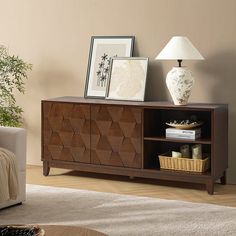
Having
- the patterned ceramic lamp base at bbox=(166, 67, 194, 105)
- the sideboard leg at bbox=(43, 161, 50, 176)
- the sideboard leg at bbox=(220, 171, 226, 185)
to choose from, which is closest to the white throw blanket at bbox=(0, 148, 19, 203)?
the sideboard leg at bbox=(43, 161, 50, 176)

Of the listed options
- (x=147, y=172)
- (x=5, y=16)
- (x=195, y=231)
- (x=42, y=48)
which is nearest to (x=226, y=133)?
(x=147, y=172)

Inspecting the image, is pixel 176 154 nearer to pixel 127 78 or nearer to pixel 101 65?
pixel 127 78

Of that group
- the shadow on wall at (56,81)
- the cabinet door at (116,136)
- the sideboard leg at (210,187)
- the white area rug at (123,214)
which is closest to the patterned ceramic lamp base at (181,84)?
the cabinet door at (116,136)

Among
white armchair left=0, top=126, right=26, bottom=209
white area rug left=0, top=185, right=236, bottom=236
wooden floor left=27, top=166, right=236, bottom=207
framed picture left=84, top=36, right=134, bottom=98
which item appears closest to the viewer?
white area rug left=0, top=185, right=236, bottom=236

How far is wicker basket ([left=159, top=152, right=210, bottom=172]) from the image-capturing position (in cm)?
482

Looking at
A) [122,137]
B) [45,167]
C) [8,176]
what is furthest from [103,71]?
[8,176]

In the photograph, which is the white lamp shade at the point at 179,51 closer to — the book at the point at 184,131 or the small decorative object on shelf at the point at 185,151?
the book at the point at 184,131

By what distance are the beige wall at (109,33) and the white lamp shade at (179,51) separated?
0.98 ft

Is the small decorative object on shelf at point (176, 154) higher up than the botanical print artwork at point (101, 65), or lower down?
lower down

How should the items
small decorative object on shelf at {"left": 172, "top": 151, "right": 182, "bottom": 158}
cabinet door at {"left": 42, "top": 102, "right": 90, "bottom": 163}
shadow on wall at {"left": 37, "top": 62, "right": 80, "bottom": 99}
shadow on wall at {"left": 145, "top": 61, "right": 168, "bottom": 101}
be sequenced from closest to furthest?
small decorative object on shelf at {"left": 172, "top": 151, "right": 182, "bottom": 158} → cabinet door at {"left": 42, "top": 102, "right": 90, "bottom": 163} → shadow on wall at {"left": 145, "top": 61, "right": 168, "bottom": 101} → shadow on wall at {"left": 37, "top": 62, "right": 80, "bottom": 99}

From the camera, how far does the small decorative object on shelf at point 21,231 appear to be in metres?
2.52

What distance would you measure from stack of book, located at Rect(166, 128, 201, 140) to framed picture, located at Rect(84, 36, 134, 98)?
2.97 ft

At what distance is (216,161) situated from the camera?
4.75m

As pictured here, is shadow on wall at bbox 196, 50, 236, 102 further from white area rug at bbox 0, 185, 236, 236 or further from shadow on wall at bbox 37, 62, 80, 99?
shadow on wall at bbox 37, 62, 80, 99
